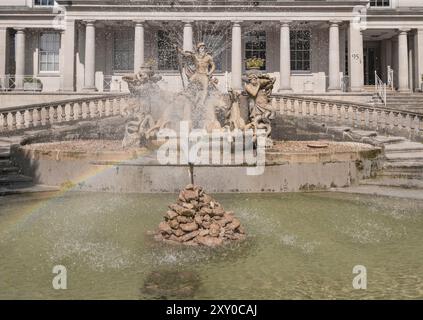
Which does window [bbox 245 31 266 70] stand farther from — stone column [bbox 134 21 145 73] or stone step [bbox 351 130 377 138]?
stone step [bbox 351 130 377 138]

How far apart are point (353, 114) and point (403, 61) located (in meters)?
17.2

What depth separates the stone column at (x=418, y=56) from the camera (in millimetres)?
35875

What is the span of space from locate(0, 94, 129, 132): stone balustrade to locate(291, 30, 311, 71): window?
59.2 feet

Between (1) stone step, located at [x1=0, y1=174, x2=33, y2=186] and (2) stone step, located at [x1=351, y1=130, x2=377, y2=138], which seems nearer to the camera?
(1) stone step, located at [x1=0, y1=174, x2=33, y2=186]

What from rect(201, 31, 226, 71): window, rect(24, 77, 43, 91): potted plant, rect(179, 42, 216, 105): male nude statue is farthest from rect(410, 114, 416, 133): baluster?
rect(24, 77, 43, 91): potted plant

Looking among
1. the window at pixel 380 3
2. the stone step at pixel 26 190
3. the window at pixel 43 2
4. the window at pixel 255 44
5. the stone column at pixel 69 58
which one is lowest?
the stone step at pixel 26 190

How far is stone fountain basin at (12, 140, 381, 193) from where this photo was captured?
11125 millimetres

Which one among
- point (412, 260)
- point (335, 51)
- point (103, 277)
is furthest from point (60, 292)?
point (335, 51)

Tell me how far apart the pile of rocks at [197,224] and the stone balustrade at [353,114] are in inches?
565

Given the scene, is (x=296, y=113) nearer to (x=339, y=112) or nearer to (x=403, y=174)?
(x=339, y=112)

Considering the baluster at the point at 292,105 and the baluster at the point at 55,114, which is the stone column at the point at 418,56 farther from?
the baluster at the point at 55,114

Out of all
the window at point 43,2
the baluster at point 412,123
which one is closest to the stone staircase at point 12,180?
the baluster at point 412,123

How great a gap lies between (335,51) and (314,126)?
14.1m

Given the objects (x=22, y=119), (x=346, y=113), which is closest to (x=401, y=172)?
(x=346, y=113)
